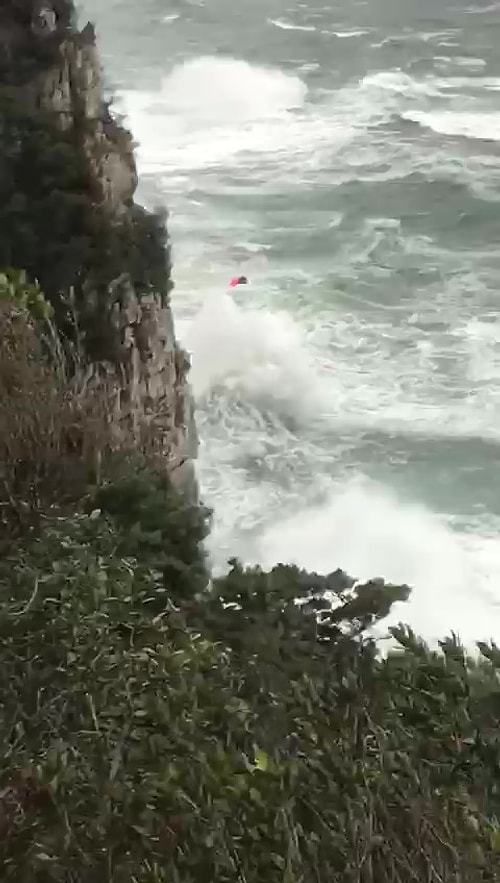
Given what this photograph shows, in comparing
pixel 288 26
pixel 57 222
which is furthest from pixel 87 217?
pixel 288 26

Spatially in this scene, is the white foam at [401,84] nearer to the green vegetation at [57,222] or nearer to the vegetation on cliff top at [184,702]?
the green vegetation at [57,222]

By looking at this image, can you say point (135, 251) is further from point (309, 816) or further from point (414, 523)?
point (414, 523)

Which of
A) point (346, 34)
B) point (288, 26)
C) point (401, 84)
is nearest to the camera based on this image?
point (401, 84)

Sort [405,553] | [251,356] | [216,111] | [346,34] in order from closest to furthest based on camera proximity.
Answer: [405,553] → [251,356] → [216,111] → [346,34]

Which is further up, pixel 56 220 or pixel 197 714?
pixel 56 220

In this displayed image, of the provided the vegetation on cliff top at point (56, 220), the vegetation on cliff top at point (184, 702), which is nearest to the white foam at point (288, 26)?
the vegetation on cliff top at point (56, 220)

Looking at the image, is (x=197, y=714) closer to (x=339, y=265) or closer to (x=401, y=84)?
(x=339, y=265)
